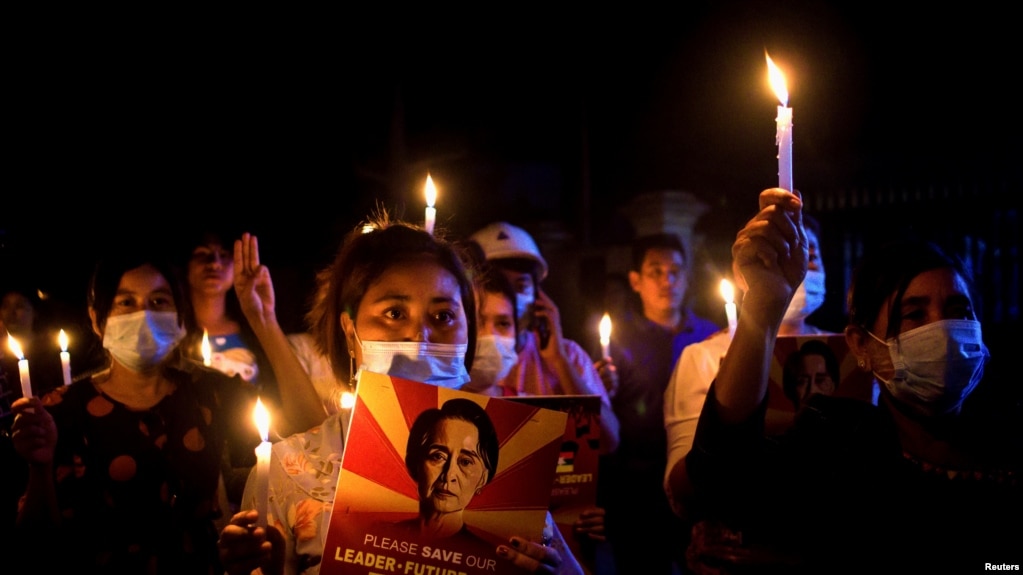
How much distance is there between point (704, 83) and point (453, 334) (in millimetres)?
10769

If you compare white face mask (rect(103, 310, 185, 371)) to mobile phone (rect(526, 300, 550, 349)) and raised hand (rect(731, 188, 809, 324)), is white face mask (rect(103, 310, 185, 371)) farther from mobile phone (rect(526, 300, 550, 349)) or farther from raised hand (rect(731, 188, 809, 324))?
raised hand (rect(731, 188, 809, 324))

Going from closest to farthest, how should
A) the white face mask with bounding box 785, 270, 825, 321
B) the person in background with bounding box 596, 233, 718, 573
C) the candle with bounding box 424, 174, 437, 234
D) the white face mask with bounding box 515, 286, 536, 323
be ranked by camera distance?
the candle with bounding box 424, 174, 437, 234 → the white face mask with bounding box 785, 270, 825, 321 → the person in background with bounding box 596, 233, 718, 573 → the white face mask with bounding box 515, 286, 536, 323

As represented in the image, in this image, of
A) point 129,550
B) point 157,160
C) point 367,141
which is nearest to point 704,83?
point 367,141

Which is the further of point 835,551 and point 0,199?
point 0,199

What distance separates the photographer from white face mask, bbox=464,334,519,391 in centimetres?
419

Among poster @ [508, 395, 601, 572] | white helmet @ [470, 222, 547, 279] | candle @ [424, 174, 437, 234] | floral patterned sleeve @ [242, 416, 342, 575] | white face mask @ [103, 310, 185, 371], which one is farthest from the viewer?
white helmet @ [470, 222, 547, 279]

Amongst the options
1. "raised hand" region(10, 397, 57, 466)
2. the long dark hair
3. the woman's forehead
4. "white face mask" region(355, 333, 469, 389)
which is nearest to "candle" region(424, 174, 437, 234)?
the long dark hair

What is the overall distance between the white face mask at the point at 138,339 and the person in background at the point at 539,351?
192cm

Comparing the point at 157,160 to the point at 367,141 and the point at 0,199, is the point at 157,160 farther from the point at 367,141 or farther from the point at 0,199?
the point at 367,141

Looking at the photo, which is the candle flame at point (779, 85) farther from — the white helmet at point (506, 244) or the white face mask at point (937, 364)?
the white helmet at point (506, 244)

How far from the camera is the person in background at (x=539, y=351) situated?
4789 millimetres

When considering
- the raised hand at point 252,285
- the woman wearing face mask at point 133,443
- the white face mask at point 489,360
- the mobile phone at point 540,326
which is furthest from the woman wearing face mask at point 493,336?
the woman wearing face mask at point 133,443

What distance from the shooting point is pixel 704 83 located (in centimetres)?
1215

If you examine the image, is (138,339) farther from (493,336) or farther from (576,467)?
(576,467)
